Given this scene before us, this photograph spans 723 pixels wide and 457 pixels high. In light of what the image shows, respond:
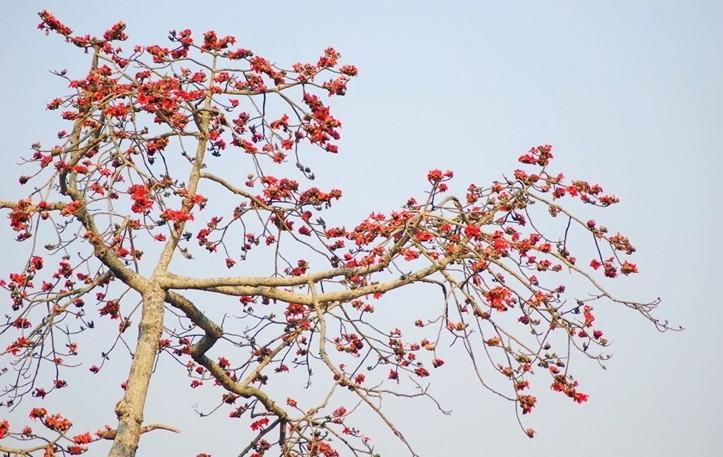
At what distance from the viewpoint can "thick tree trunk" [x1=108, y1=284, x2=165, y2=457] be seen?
6887mm

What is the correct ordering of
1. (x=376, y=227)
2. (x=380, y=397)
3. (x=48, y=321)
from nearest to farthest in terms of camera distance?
1. (x=380, y=397)
2. (x=376, y=227)
3. (x=48, y=321)

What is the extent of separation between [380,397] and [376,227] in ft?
4.41

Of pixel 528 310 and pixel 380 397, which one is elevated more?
pixel 528 310

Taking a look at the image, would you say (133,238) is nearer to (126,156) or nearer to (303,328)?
(126,156)

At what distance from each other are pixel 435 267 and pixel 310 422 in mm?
1724

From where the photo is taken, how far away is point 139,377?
7109mm

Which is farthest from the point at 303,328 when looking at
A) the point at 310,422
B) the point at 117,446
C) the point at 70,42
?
the point at 70,42

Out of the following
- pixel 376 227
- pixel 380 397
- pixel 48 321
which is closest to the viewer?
pixel 380 397

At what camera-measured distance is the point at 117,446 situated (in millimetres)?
6844

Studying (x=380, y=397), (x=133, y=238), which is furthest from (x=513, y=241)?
(x=133, y=238)

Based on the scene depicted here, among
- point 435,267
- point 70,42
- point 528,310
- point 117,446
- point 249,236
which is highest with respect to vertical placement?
point 70,42

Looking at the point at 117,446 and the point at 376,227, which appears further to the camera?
the point at 376,227

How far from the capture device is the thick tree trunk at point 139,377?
6887 millimetres

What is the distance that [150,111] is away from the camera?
24.6ft
